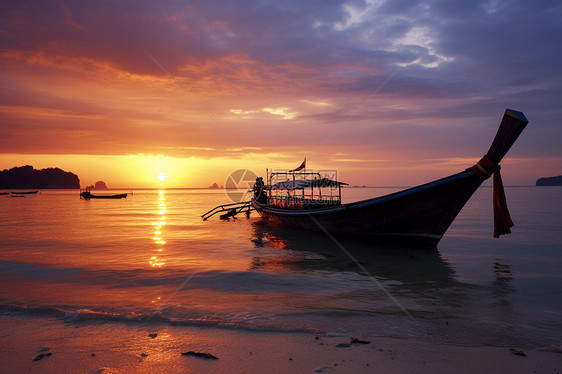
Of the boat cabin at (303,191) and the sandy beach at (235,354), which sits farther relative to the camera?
the boat cabin at (303,191)

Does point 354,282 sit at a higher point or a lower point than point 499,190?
lower

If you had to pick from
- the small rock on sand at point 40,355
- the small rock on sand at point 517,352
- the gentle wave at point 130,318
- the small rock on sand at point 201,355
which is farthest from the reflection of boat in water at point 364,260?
the small rock on sand at point 40,355

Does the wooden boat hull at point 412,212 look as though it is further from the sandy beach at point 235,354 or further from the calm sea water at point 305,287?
the sandy beach at point 235,354

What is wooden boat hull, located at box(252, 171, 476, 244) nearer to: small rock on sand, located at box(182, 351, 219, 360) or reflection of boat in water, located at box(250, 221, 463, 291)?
reflection of boat in water, located at box(250, 221, 463, 291)

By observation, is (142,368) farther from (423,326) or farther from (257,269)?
(257,269)

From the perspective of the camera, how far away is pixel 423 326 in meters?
6.25

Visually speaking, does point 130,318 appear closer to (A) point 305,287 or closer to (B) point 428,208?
(A) point 305,287

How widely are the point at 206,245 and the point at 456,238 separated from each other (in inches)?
590

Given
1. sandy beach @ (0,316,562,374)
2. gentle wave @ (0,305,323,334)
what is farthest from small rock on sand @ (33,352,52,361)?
gentle wave @ (0,305,323,334)

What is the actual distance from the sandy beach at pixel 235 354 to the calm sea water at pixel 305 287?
467 millimetres

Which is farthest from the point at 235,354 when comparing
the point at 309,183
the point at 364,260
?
the point at 309,183

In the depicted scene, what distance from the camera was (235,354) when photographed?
16.3 feet

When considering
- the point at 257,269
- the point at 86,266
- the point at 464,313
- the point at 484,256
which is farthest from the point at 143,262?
the point at 484,256

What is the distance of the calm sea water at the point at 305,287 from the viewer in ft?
21.2
